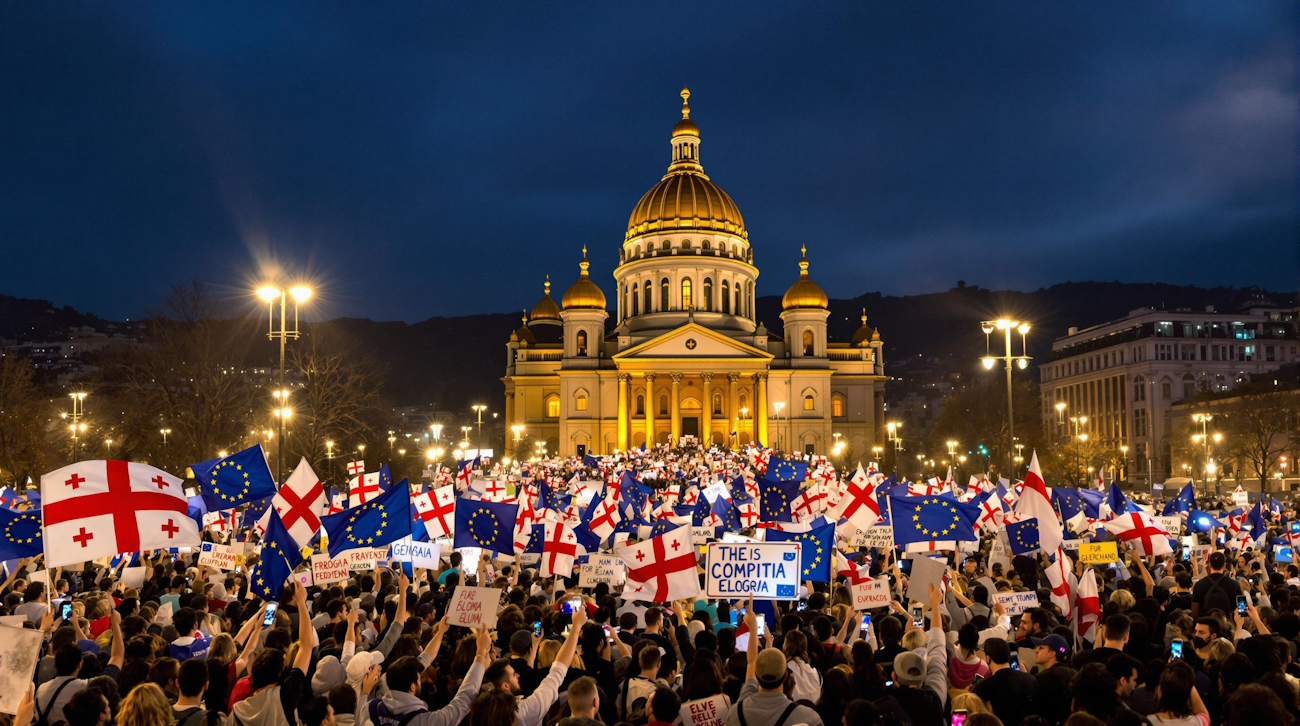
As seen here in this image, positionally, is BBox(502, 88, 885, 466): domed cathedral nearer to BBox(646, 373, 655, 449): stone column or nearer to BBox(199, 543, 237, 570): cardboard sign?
BBox(646, 373, 655, 449): stone column

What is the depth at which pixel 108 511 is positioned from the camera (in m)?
9.17

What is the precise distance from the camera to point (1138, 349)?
9125cm

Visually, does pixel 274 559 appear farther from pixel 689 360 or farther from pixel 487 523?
pixel 689 360

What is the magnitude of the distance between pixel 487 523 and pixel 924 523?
17.3ft

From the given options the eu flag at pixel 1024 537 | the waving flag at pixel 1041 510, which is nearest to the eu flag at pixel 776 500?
the eu flag at pixel 1024 537

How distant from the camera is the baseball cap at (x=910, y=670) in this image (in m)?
6.82

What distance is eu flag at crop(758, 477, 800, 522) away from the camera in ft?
61.3

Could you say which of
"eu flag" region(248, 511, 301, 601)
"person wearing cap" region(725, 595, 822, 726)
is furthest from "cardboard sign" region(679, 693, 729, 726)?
"eu flag" region(248, 511, 301, 601)

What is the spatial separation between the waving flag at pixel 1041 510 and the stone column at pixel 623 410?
76.3 metres

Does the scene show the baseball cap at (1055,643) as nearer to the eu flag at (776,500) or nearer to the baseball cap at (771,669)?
the baseball cap at (771,669)

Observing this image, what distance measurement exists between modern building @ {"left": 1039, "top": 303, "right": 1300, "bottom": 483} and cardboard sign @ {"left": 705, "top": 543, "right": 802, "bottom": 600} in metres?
81.6

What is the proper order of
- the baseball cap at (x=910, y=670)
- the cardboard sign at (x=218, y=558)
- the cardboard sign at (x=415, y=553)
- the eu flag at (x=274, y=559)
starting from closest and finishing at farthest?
the baseball cap at (x=910, y=670) < the eu flag at (x=274, y=559) < the cardboard sign at (x=415, y=553) < the cardboard sign at (x=218, y=558)

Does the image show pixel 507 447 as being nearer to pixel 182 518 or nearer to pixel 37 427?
pixel 37 427

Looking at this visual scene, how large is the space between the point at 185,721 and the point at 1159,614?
7991 mm
